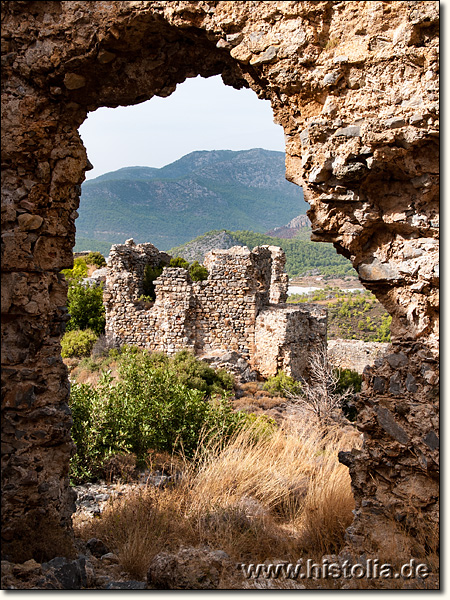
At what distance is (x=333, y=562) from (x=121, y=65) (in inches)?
157

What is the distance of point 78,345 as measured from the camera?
15.5m

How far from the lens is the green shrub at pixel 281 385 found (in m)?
13.4

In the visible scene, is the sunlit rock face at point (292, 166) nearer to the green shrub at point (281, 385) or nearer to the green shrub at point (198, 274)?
the green shrub at point (281, 385)

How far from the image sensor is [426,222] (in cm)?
341

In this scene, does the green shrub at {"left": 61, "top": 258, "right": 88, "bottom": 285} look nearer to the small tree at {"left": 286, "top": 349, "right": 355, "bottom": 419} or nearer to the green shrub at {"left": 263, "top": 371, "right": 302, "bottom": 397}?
the green shrub at {"left": 263, "top": 371, "right": 302, "bottom": 397}

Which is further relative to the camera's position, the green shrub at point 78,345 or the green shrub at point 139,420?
the green shrub at point 78,345

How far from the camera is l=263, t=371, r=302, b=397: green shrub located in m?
13.4

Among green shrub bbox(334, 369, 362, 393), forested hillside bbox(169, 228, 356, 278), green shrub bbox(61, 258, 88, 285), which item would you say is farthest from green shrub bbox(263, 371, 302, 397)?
forested hillside bbox(169, 228, 356, 278)

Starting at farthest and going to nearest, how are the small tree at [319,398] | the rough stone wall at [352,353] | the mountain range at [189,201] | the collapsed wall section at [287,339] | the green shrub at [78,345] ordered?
the mountain range at [189,201]
the rough stone wall at [352,353]
the green shrub at [78,345]
the collapsed wall section at [287,339]
the small tree at [319,398]

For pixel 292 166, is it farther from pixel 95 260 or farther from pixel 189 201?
pixel 189 201

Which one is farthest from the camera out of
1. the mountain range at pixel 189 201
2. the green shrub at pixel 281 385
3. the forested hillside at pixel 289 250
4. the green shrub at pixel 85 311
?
the mountain range at pixel 189 201

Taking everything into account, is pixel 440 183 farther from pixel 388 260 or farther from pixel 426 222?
pixel 388 260

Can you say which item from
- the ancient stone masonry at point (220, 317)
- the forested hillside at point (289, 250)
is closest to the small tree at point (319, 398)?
the ancient stone masonry at point (220, 317)

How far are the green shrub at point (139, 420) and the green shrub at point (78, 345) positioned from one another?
851 centimetres
